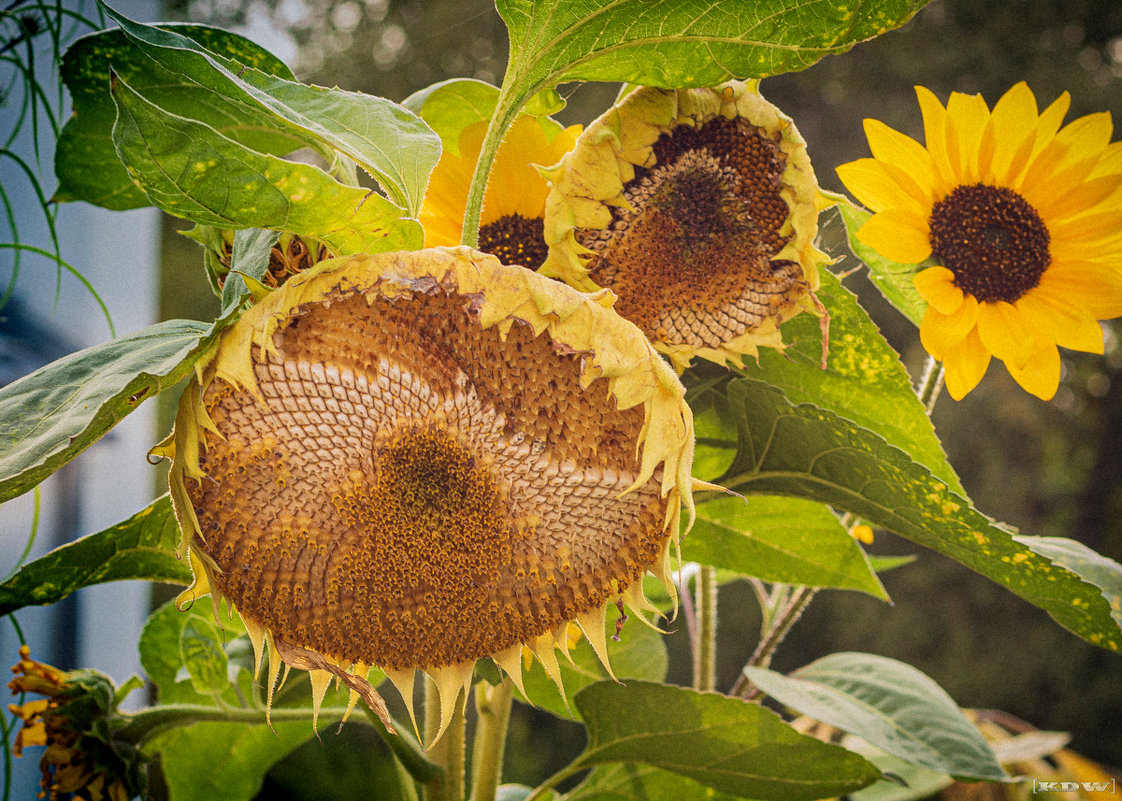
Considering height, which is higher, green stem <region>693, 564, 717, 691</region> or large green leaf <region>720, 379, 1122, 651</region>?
large green leaf <region>720, 379, 1122, 651</region>

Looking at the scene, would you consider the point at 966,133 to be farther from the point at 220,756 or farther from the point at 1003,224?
the point at 220,756

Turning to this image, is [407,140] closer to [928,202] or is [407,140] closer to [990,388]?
[928,202]

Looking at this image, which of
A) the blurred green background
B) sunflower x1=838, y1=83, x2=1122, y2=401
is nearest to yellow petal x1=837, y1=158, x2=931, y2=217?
sunflower x1=838, y1=83, x2=1122, y2=401

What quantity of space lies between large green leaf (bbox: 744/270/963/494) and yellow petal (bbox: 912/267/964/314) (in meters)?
0.02

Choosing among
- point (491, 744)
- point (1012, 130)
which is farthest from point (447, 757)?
point (1012, 130)

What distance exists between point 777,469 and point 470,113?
14 cm

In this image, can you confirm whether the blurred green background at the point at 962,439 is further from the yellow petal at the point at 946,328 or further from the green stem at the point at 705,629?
the yellow petal at the point at 946,328

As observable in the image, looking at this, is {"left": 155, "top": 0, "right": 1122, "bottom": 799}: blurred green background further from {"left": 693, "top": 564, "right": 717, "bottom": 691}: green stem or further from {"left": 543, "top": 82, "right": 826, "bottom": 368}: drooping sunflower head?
{"left": 543, "top": 82, "right": 826, "bottom": 368}: drooping sunflower head

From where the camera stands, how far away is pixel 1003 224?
0.25 metres

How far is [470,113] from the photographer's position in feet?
0.85

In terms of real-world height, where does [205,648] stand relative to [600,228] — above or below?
below

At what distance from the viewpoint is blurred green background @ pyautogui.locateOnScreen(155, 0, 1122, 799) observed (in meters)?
1.51

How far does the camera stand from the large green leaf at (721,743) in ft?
0.83

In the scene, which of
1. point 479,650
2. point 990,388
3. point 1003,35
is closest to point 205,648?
point 479,650
